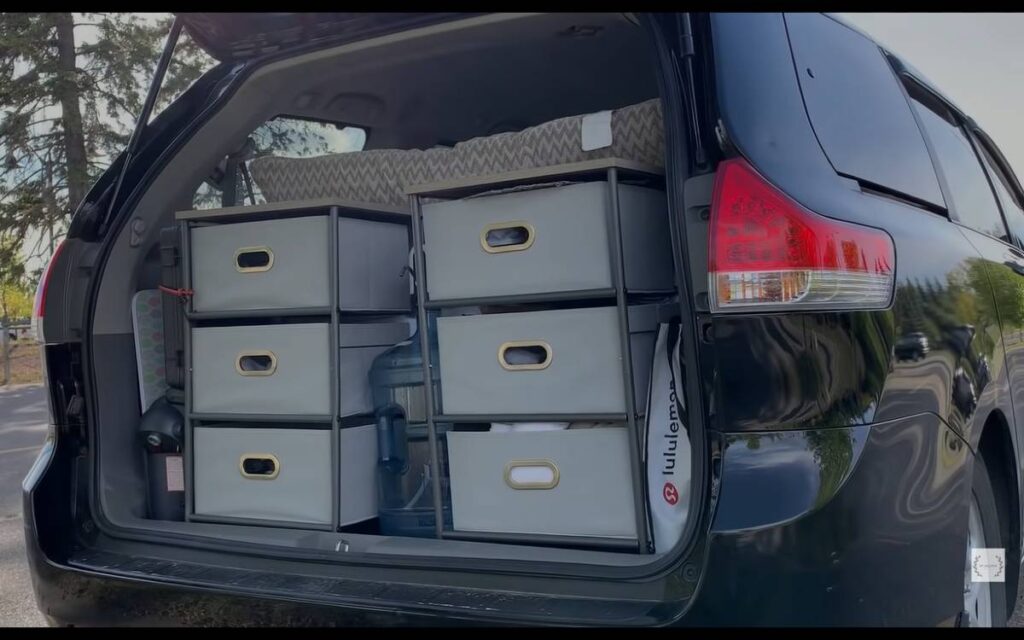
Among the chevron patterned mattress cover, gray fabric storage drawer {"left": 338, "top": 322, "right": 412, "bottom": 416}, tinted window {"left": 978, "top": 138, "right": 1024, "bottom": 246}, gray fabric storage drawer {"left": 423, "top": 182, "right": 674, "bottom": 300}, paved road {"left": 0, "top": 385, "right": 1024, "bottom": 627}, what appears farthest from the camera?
paved road {"left": 0, "top": 385, "right": 1024, "bottom": 627}

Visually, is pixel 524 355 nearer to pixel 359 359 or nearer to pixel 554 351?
pixel 554 351

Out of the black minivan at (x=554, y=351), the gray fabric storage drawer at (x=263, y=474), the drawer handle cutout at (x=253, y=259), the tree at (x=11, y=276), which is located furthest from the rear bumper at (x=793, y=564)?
the tree at (x=11, y=276)

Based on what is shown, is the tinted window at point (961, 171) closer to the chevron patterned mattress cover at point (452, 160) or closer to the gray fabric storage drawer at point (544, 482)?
the chevron patterned mattress cover at point (452, 160)

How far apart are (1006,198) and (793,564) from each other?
88.5 inches

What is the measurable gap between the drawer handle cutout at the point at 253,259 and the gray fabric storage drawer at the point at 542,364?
1.86 feet

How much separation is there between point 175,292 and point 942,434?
1988 millimetres

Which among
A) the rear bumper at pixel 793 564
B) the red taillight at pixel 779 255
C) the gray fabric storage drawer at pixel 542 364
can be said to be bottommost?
the rear bumper at pixel 793 564

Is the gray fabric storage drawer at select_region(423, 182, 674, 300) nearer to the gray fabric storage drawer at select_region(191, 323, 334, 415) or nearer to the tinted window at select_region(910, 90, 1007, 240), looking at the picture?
the gray fabric storage drawer at select_region(191, 323, 334, 415)

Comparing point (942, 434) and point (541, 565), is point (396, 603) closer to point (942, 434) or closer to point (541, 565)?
point (541, 565)

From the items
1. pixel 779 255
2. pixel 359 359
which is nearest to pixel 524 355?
pixel 359 359

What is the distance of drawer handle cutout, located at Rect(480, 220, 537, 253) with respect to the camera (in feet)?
6.98

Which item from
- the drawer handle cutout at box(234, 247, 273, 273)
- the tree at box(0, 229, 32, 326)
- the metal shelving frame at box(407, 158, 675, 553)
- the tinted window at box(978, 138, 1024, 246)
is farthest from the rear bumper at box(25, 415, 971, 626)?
the tree at box(0, 229, 32, 326)

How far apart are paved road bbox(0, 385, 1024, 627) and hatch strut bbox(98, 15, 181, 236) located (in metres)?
1.77

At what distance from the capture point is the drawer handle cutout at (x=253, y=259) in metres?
2.44
